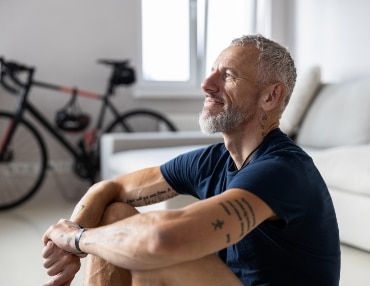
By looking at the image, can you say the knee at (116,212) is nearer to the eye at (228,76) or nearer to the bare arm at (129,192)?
the bare arm at (129,192)

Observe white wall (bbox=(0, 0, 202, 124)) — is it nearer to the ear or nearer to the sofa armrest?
the sofa armrest

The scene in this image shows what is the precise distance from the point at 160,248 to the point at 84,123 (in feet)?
9.22

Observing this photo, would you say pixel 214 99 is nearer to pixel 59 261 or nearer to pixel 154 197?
pixel 154 197

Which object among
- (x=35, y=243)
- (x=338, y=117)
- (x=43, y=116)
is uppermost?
(x=338, y=117)

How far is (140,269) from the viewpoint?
0.99 metres

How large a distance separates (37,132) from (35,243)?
107cm

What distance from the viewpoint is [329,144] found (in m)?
2.98

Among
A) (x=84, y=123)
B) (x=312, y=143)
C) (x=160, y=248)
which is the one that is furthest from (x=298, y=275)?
(x=84, y=123)

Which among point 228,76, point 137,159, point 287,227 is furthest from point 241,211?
point 137,159

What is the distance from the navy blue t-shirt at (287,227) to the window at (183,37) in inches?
119

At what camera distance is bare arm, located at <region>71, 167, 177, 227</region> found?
1422 mm

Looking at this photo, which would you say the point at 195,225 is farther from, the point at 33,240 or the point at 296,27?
the point at 296,27

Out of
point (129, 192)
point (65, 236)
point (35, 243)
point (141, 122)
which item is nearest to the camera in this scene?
point (65, 236)

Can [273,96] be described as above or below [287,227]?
above
